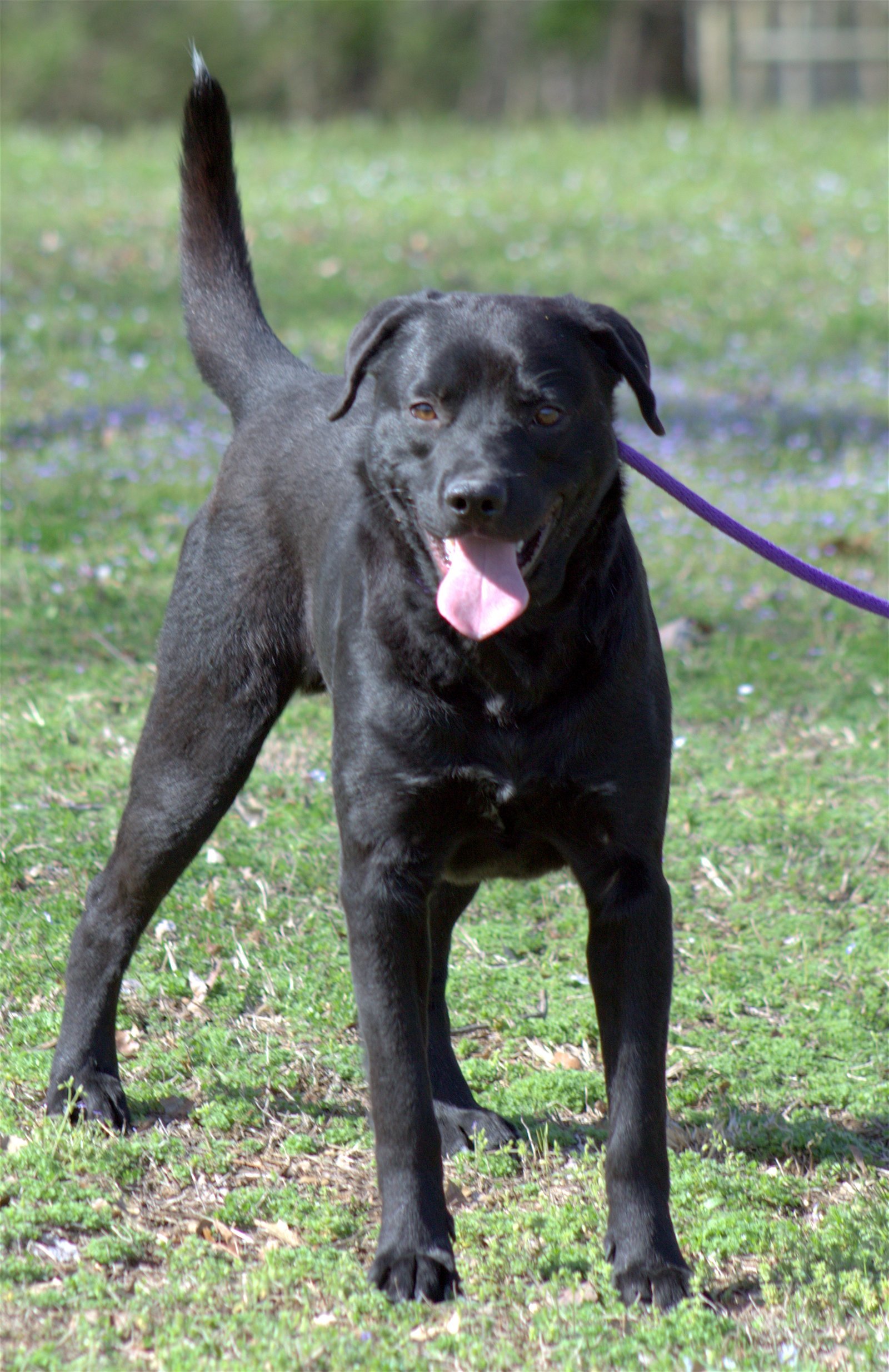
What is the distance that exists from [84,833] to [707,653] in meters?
2.54

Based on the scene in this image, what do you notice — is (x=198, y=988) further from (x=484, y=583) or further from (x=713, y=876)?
(x=484, y=583)

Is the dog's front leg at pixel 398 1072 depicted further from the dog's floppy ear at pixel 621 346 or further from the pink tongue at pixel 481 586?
the dog's floppy ear at pixel 621 346

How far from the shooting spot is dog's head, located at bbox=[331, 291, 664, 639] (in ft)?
8.62

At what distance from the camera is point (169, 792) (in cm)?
342

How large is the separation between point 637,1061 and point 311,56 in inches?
994

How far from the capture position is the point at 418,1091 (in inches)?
109

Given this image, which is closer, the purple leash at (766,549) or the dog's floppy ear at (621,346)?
the dog's floppy ear at (621,346)

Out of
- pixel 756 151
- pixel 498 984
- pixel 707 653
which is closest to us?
pixel 498 984

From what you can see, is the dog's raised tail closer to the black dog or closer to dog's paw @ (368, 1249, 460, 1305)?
the black dog

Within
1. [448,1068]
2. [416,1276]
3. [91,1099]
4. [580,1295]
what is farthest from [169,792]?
[580,1295]

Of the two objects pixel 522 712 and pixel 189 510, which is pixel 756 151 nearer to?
pixel 189 510

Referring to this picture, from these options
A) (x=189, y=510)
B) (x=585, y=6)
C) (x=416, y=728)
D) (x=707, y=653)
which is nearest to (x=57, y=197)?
(x=189, y=510)

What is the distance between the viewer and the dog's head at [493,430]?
2627 mm

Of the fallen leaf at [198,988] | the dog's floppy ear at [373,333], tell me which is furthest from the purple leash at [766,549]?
the fallen leaf at [198,988]
